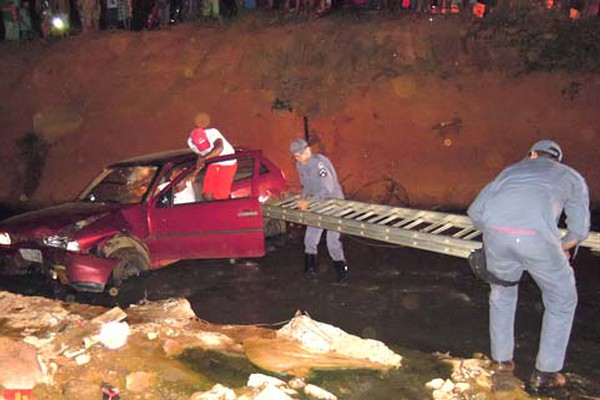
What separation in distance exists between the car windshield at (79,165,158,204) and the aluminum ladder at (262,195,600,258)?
154 centimetres

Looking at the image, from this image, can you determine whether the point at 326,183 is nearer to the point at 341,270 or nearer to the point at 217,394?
the point at 341,270

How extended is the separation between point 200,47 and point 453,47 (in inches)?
262

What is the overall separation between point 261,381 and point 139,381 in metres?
0.85

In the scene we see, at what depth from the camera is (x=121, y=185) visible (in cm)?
695

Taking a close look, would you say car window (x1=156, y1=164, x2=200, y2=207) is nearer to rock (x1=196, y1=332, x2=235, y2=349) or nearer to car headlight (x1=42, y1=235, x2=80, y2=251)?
car headlight (x1=42, y1=235, x2=80, y2=251)

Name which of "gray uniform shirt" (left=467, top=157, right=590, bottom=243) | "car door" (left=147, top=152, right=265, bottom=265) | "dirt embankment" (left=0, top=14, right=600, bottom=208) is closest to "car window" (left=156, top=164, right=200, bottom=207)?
"car door" (left=147, top=152, right=265, bottom=265)

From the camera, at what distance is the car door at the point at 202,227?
21.7 feet

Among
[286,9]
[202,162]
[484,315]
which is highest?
[286,9]

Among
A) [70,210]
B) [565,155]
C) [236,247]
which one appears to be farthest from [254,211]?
[565,155]

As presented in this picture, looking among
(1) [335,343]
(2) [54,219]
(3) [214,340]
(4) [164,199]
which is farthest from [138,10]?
(1) [335,343]

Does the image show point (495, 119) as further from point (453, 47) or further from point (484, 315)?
point (484, 315)

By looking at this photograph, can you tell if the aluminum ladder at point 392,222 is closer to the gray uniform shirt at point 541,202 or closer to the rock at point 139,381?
the gray uniform shirt at point 541,202

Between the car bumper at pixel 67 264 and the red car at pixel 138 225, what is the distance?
10mm

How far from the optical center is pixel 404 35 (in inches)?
534
